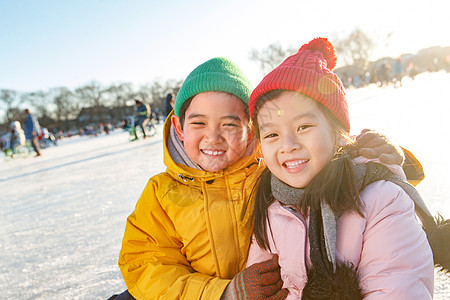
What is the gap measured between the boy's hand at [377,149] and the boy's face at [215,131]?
0.49 m

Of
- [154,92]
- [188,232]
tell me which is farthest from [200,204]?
[154,92]

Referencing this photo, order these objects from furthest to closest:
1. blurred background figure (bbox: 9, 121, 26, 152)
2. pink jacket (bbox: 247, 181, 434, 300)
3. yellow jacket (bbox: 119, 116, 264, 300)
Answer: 1. blurred background figure (bbox: 9, 121, 26, 152)
2. yellow jacket (bbox: 119, 116, 264, 300)
3. pink jacket (bbox: 247, 181, 434, 300)

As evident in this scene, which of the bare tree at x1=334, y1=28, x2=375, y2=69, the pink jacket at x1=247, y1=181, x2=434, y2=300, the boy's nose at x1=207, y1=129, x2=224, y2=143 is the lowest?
the pink jacket at x1=247, y1=181, x2=434, y2=300

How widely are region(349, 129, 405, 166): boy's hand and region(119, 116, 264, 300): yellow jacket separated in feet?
1.51

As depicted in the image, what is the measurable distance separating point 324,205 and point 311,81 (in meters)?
0.43

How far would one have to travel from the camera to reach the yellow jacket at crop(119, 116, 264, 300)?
117cm

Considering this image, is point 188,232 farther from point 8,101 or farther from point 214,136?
point 8,101

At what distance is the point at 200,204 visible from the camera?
1229mm

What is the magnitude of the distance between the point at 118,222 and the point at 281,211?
81.8 inches

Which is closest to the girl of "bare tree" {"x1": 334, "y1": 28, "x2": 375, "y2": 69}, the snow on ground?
the snow on ground

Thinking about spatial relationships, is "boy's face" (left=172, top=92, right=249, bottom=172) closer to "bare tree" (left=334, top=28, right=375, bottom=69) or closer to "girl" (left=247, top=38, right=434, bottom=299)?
"girl" (left=247, top=38, right=434, bottom=299)

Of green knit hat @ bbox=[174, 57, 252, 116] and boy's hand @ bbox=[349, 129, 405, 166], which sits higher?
green knit hat @ bbox=[174, 57, 252, 116]

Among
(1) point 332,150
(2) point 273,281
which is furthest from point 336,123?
(2) point 273,281

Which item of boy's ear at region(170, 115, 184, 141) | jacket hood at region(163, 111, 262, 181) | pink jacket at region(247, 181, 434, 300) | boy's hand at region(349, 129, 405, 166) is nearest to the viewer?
pink jacket at region(247, 181, 434, 300)
